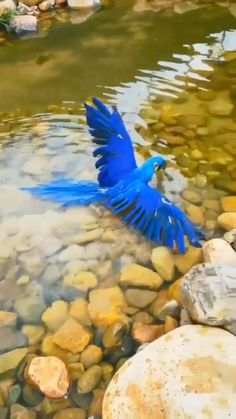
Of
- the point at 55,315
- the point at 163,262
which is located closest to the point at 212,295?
the point at 163,262

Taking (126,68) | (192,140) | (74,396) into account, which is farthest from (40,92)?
(74,396)

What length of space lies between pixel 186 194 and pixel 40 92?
122cm

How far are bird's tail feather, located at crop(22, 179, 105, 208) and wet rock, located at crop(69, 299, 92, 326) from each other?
0.52 m

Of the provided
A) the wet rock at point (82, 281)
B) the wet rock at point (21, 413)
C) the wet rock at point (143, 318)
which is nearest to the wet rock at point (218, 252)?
the wet rock at point (143, 318)

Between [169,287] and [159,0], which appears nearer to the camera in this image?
[169,287]

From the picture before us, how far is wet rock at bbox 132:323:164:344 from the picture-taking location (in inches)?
67.3

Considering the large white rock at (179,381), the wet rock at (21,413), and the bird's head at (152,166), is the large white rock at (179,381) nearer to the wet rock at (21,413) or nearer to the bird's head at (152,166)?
the wet rock at (21,413)

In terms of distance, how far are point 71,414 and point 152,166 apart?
1075mm

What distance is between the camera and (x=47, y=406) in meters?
1.54

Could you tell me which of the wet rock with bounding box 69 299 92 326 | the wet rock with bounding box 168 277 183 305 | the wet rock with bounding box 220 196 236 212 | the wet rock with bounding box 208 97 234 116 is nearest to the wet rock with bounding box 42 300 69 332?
the wet rock with bounding box 69 299 92 326

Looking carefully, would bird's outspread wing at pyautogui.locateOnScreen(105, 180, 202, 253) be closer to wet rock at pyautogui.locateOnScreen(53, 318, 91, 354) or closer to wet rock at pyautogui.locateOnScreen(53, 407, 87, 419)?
wet rock at pyautogui.locateOnScreen(53, 318, 91, 354)

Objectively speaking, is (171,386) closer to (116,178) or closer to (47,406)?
(47,406)

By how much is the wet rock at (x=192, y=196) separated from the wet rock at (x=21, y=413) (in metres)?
1.09

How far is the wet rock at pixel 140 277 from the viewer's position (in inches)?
74.5
